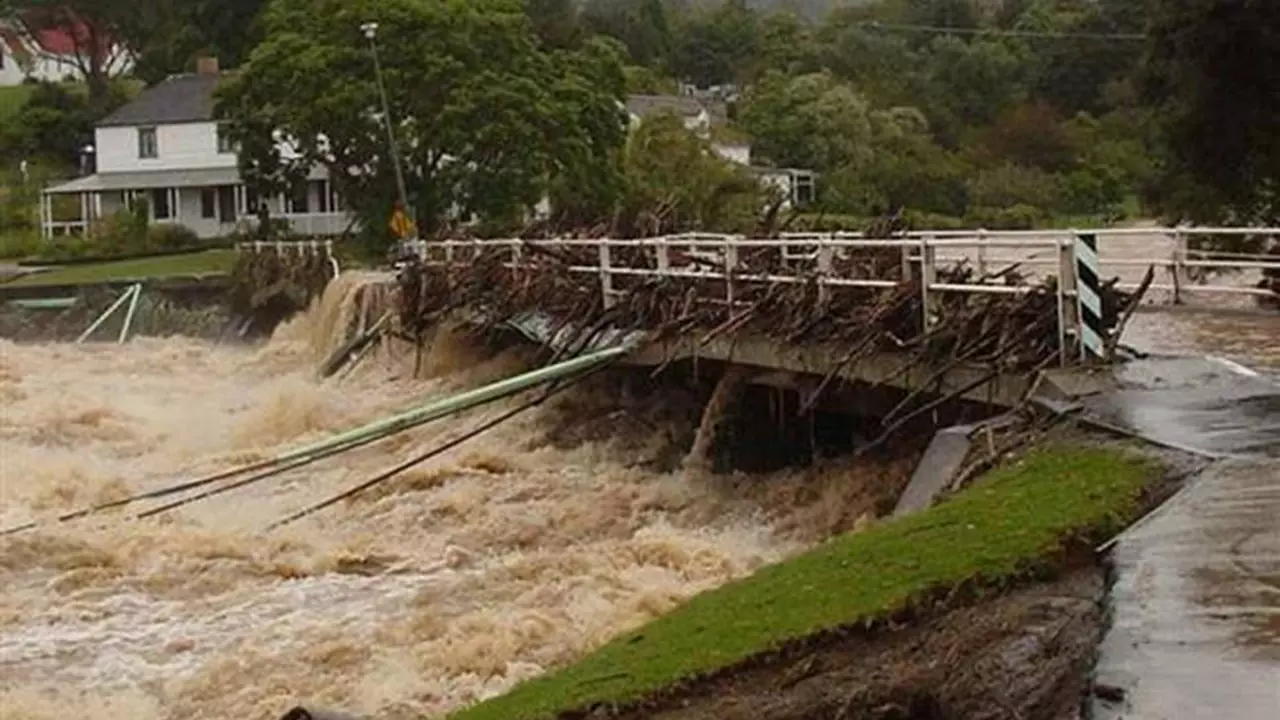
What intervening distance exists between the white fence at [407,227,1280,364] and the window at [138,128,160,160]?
45.7 m

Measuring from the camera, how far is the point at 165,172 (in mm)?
69875

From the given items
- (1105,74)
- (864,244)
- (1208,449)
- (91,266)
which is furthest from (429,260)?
(1105,74)

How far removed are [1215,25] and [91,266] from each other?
40943 mm

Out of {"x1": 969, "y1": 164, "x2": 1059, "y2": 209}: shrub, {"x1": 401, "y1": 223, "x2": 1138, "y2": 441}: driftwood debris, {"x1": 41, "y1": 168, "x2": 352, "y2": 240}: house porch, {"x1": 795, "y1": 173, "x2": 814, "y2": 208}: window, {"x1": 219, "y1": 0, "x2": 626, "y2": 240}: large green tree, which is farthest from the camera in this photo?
{"x1": 41, "y1": 168, "x2": 352, "y2": 240}: house porch

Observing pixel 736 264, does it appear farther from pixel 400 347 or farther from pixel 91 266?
pixel 91 266

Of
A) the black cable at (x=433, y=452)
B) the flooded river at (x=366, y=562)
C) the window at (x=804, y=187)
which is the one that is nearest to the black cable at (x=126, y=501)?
the flooded river at (x=366, y=562)

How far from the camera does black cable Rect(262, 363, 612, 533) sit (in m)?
18.5

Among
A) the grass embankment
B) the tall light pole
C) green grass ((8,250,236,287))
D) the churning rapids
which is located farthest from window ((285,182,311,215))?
the grass embankment

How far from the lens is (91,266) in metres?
58.8

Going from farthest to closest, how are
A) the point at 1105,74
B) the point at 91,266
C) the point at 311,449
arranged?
the point at 1105,74 → the point at 91,266 → the point at 311,449

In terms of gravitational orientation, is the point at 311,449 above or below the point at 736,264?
below

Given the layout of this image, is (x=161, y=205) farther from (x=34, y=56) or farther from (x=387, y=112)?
(x=34, y=56)

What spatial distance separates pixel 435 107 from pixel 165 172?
80.8 ft

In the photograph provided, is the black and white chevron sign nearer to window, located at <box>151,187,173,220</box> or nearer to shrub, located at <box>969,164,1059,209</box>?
shrub, located at <box>969,164,1059,209</box>
